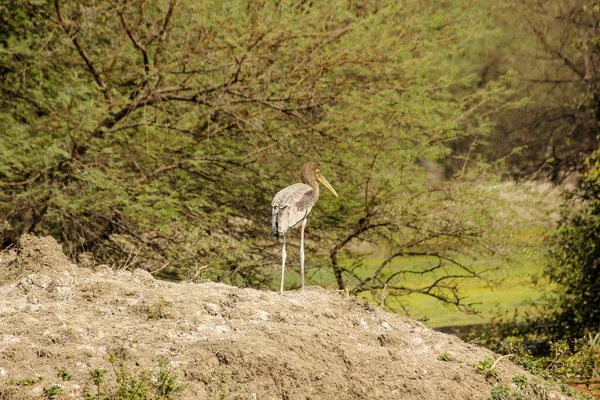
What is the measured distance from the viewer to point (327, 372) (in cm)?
619

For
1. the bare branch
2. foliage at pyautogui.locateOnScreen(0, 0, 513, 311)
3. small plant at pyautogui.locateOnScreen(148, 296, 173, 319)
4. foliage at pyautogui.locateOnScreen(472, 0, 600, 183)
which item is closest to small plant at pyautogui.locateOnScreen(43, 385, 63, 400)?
small plant at pyautogui.locateOnScreen(148, 296, 173, 319)

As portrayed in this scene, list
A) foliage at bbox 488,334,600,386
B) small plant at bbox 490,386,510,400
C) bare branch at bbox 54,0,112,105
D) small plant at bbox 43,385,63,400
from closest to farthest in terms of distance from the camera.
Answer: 1. small plant at bbox 43,385,63,400
2. small plant at bbox 490,386,510,400
3. foliage at bbox 488,334,600,386
4. bare branch at bbox 54,0,112,105

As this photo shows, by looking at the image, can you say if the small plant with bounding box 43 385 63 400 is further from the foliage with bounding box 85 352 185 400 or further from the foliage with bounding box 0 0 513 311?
the foliage with bounding box 0 0 513 311

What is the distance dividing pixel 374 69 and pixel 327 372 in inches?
336

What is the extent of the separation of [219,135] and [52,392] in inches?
317

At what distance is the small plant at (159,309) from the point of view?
655 cm

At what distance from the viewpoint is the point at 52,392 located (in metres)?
5.49

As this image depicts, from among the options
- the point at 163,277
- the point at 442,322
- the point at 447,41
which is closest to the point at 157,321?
the point at 163,277

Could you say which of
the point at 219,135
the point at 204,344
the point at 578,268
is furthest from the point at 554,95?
the point at 204,344

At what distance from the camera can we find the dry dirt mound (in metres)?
5.76

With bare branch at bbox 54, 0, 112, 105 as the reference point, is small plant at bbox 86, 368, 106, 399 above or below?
below

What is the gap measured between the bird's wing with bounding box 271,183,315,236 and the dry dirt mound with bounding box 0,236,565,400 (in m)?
0.58

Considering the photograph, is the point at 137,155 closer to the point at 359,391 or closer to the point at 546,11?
the point at 359,391

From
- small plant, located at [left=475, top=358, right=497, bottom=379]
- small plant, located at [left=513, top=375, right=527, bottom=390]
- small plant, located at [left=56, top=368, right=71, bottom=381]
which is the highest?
small plant, located at [left=475, top=358, right=497, bottom=379]
